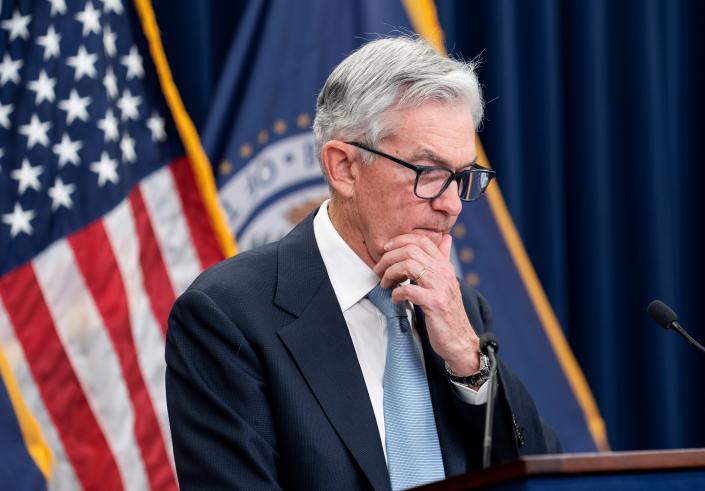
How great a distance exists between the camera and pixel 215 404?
1.93 m

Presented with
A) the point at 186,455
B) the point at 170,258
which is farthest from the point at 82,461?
the point at 186,455

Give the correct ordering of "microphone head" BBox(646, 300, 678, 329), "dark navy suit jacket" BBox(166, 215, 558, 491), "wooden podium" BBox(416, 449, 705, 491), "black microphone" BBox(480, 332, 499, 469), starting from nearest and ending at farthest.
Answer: "wooden podium" BBox(416, 449, 705, 491)
"black microphone" BBox(480, 332, 499, 469)
"dark navy suit jacket" BBox(166, 215, 558, 491)
"microphone head" BBox(646, 300, 678, 329)

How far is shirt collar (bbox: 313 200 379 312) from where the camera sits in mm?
2176

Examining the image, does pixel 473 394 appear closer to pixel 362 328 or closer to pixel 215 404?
pixel 362 328

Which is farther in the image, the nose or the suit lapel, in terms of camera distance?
the nose

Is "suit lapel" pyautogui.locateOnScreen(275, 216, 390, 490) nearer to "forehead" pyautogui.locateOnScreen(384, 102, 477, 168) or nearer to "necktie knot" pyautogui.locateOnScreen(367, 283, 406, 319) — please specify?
"necktie knot" pyautogui.locateOnScreen(367, 283, 406, 319)

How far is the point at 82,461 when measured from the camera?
288 centimetres

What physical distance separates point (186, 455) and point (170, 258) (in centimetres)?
123

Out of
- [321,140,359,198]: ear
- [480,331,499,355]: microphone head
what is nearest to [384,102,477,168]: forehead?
[321,140,359,198]: ear

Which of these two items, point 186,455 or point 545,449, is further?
point 545,449

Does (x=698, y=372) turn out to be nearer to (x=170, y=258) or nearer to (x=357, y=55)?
(x=170, y=258)

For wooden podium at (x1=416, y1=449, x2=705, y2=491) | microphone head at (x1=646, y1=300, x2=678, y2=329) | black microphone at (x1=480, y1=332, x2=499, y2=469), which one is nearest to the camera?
wooden podium at (x1=416, y1=449, x2=705, y2=491)

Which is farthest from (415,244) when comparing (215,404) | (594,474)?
(594,474)

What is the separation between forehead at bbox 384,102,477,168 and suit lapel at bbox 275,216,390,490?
29 centimetres
